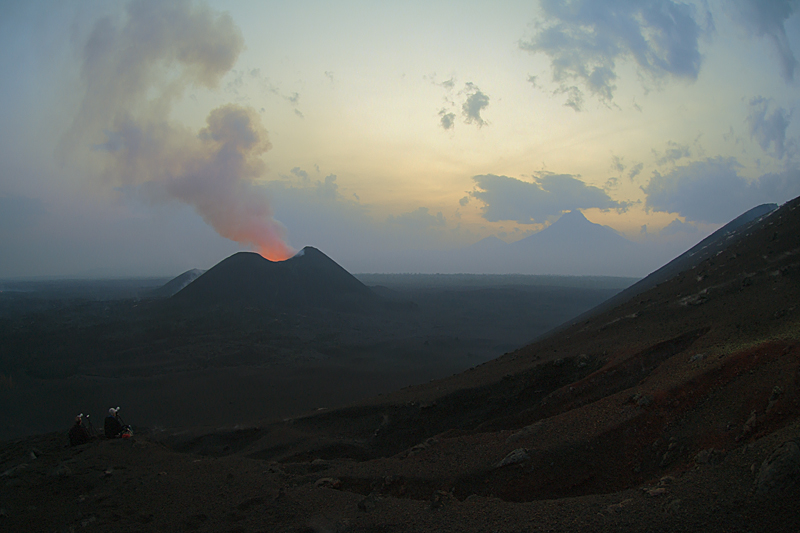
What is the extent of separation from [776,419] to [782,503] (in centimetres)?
226

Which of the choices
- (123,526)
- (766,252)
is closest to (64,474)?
(123,526)

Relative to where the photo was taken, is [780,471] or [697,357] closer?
[780,471]

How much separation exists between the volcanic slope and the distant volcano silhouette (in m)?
41.5

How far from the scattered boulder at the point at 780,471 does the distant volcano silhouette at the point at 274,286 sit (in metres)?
52.9

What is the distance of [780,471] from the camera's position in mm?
5090

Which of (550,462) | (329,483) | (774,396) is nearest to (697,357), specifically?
(774,396)

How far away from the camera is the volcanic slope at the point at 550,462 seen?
5719 millimetres

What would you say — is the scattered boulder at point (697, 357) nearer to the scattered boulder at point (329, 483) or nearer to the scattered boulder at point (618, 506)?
the scattered boulder at point (618, 506)

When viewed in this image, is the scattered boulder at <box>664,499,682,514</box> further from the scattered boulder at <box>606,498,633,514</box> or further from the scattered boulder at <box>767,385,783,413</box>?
the scattered boulder at <box>767,385,783,413</box>

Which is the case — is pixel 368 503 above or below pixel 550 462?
below

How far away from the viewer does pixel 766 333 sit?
10125 mm

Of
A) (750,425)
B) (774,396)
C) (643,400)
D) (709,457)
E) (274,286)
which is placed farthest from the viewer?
(274,286)

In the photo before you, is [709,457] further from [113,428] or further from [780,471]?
[113,428]

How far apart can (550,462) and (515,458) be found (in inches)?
28.9
